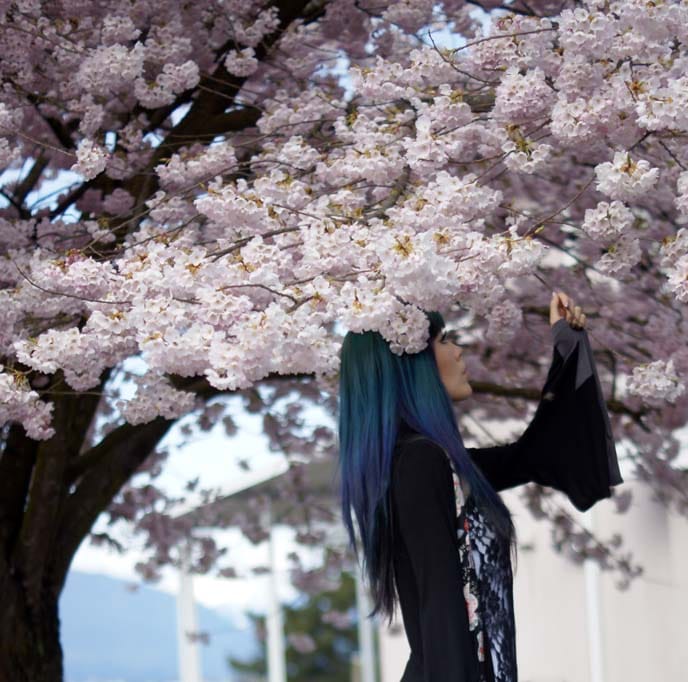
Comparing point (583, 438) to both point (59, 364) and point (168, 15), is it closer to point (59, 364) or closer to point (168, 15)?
point (59, 364)

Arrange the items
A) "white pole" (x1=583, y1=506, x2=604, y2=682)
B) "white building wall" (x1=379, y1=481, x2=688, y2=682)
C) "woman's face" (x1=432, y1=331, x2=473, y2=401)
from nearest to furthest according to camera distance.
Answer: "woman's face" (x1=432, y1=331, x2=473, y2=401)
"white building wall" (x1=379, y1=481, x2=688, y2=682)
"white pole" (x1=583, y1=506, x2=604, y2=682)

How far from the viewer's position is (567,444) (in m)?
3.23

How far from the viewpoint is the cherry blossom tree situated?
3131 mm

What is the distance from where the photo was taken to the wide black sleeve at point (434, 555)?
2.57 meters

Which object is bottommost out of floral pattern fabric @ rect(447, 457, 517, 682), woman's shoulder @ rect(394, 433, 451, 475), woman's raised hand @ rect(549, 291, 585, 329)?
floral pattern fabric @ rect(447, 457, 517, 682)

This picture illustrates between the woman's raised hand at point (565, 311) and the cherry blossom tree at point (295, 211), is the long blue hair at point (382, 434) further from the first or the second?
the woman's raised hand at point (565, 311)

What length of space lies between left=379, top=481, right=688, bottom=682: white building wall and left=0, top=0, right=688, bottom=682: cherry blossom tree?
2.25 meters

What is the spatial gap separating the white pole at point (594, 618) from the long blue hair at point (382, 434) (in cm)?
592

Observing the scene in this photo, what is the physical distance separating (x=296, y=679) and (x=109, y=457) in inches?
1055

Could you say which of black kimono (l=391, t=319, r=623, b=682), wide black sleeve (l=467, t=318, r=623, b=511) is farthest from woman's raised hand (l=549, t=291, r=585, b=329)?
black kimono (l=391, t=319, r=623, b=682)

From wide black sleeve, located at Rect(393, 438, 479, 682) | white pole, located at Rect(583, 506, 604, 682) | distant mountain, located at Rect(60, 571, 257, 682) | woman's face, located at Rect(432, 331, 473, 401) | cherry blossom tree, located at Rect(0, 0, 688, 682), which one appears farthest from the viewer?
distant mountain, located at Rect(60, 571, 257, 682)

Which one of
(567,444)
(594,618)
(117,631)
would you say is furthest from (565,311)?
(117,631)

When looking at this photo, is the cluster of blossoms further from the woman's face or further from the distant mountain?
the distant mountain

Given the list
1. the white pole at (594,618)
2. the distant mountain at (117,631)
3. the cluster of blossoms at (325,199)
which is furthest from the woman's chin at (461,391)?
the distant mountain at (117,631)
